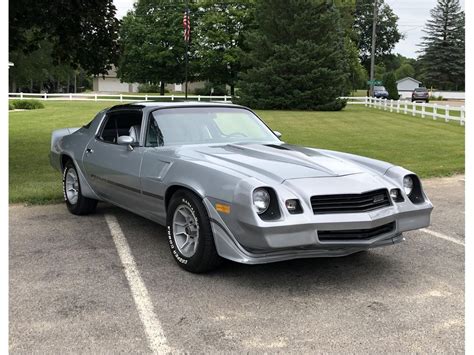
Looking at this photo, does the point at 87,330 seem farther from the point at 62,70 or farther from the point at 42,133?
the point at 62,70

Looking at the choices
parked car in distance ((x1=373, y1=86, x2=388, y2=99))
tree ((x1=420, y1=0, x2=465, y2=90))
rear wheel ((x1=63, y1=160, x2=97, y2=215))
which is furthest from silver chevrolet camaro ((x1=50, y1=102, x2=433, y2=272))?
tree ((x1=420, y1=0, x2=465, y2=90))

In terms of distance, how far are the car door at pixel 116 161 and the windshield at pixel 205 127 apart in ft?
0.91

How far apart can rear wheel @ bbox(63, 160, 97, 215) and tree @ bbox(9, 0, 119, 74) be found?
17.5 ft

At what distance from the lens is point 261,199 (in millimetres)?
4223

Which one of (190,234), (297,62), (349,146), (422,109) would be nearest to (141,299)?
(190,234)

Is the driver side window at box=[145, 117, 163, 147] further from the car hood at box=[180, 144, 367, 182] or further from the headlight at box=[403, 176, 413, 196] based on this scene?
the headlight at box=[403, 176, 413, 196]

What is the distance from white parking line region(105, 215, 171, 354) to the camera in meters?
3.45

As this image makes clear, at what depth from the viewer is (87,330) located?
3.61m

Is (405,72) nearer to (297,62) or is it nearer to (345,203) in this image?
(297,62)

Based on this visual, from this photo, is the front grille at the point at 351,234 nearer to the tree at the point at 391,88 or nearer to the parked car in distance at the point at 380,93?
the tree at the point at 391,88

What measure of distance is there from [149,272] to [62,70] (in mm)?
88134

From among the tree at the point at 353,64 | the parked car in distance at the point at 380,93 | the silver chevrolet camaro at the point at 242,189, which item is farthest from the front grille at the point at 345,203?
the tree at the point at 353,64

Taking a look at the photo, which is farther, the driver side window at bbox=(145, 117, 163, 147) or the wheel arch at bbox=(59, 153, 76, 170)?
the wheel arch at bbox=(59, 153, 76, 170)

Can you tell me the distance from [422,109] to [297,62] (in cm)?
1121
